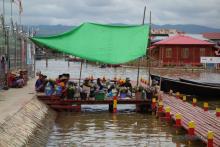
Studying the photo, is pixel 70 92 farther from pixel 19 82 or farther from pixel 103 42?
pixel 19 82

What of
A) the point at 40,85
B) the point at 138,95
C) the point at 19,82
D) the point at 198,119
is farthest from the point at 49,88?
the point at 198,119

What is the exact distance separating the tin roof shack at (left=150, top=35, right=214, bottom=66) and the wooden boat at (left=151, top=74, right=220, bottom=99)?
37.3m

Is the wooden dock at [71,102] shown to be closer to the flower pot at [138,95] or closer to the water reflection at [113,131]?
the flower pot at [138,95]

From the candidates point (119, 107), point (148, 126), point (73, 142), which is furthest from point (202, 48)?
point (73, 142)

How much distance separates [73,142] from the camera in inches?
661

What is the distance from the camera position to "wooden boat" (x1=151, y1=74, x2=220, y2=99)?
99.0ft

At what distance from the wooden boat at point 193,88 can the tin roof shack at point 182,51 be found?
3734 cm

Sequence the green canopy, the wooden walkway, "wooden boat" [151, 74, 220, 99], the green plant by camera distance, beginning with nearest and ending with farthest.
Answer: the wooden walkway, the green canopy, the green plant, "wooden boat" [151, 74, 220, 99]

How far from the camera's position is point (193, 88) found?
3036cm

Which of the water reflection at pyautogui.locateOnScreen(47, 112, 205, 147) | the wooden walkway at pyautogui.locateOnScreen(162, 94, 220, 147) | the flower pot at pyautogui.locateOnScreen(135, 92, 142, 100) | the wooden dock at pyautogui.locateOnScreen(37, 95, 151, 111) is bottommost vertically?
the water reflection at pyautogui.locateOnScreen(47, 112, 205, 147)

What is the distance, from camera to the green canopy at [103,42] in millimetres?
22967

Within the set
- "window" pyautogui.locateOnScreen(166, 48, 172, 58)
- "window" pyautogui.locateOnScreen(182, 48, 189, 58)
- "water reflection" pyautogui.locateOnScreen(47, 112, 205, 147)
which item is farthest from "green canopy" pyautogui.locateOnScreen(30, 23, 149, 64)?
"window" pyautogui.locateOnScreen(182, 48, 189, 58)

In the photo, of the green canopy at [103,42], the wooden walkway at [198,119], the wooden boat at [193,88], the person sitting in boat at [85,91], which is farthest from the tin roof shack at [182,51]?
the person sitting in boat at [85,91]

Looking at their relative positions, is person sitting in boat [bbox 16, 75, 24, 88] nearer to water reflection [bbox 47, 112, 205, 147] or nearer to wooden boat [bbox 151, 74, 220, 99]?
water reflection [bbox 47, 112, 205, 147]
